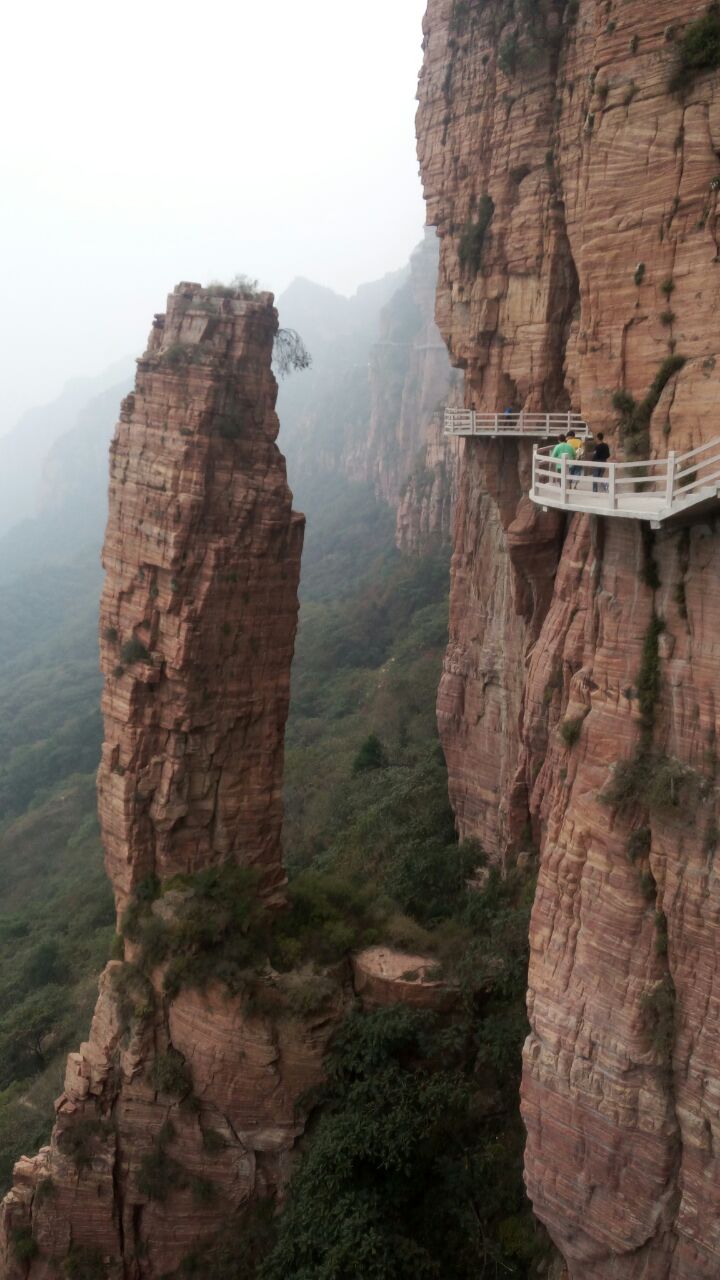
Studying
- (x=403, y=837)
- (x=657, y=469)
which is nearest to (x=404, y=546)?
(x=403, y=837)

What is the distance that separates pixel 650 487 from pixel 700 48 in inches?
199

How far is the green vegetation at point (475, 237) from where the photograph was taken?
23422mm

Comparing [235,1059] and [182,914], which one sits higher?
[182,914]

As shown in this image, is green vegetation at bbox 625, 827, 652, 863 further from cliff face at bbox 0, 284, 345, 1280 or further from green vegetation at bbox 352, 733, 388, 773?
green vegetation at bbox 352, 733, 388, 773

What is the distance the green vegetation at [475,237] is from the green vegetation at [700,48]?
44.8 ft

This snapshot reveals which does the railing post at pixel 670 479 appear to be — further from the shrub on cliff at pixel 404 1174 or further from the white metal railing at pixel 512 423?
the white metal railing at pixel 512 423

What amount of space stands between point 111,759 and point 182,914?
342cm

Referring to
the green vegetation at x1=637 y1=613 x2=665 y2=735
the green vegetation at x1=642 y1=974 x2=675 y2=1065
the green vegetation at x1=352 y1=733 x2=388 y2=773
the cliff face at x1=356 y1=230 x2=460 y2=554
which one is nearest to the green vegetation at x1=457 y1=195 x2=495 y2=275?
the green vegetation at x1=637 y1=613 x2=665 y2=735

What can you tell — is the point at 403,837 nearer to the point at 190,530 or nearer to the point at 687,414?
the point at 190,530

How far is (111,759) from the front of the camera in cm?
1761

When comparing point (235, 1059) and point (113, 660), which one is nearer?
point (235, 1059)

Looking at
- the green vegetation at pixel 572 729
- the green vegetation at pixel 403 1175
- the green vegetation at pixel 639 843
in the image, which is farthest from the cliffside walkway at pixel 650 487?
the green vegetation at pixel 403 1175

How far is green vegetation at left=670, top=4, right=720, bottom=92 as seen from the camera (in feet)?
32.8

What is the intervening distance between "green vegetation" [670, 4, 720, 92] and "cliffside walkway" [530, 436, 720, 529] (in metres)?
→ 4.51
